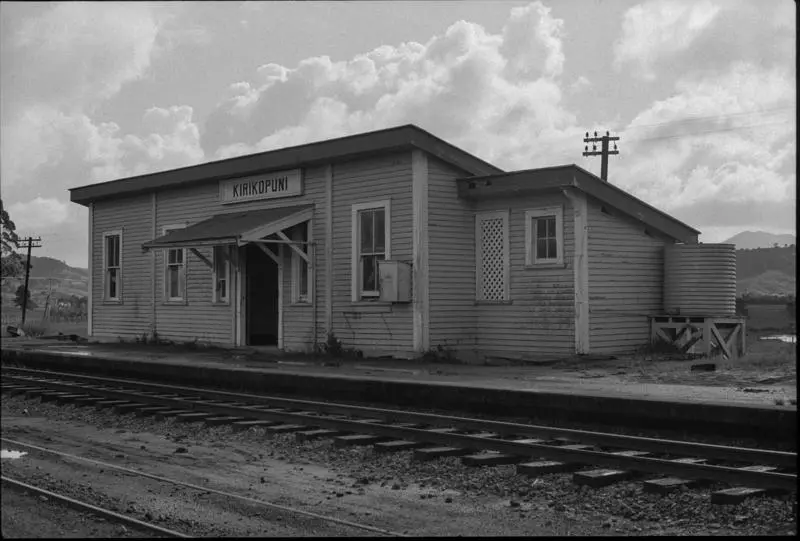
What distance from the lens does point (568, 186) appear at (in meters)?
18.1

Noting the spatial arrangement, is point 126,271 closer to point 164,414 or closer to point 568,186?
point 568,186

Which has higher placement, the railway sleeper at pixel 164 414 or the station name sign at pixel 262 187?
the station name sign at pixel 262 187

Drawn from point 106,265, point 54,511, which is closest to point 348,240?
point 106,265

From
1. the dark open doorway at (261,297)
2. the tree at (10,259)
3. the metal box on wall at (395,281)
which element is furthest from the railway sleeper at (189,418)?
the tree at (10,259)

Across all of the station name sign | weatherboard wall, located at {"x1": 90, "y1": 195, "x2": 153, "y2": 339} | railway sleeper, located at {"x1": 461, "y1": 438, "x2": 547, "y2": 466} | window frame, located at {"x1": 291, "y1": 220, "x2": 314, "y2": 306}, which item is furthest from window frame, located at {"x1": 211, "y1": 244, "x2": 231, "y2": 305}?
railway sleeper, located at {"x1": 461, "y1": 438, "x2": 547, "y2": 466}

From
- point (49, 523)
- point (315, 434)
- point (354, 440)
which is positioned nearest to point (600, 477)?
point (354, 440)

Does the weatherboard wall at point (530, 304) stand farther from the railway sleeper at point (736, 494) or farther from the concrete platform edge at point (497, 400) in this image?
the railway sleeper at point (736, 494)

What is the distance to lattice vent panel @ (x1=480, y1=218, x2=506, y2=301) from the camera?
64.3 feet

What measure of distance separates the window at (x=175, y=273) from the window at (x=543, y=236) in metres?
10.6

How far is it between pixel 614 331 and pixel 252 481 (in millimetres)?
12095

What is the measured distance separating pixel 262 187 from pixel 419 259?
18.5 ft

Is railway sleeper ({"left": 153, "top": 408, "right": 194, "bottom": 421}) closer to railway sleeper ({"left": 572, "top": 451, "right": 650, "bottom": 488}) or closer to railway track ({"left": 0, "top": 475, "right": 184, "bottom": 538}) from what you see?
railway track ({"left": 0, "top": 475, "right": 184, "bottom": 538})

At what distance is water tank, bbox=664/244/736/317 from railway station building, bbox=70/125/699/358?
1.58 ft

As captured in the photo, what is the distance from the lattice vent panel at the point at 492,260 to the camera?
1961 cm
